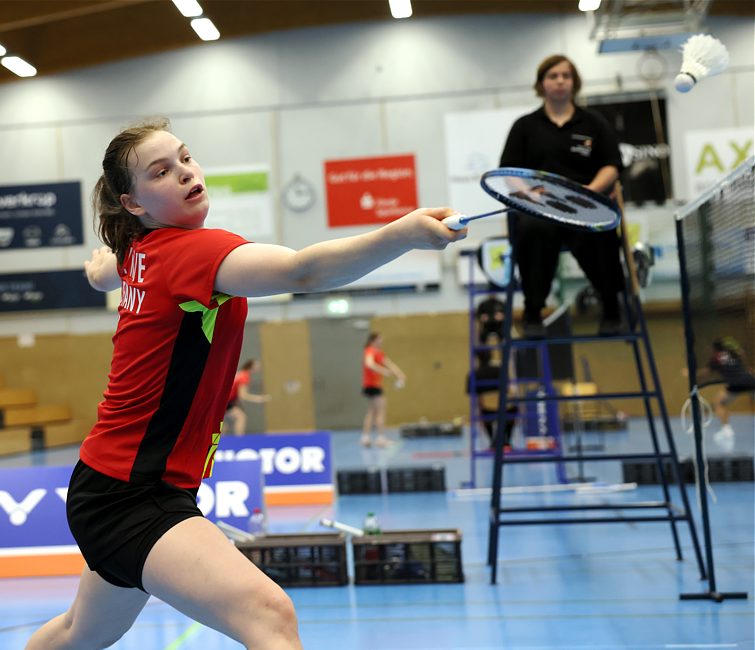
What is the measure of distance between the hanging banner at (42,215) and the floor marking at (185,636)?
17299 mm

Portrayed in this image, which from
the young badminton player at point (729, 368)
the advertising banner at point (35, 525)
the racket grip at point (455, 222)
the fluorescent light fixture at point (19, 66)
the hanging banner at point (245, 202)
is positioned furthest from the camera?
the hanging banner at point (245, 202)

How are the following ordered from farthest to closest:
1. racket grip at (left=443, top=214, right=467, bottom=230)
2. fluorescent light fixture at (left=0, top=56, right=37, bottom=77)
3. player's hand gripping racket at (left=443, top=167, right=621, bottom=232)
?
fluorescent light fixture at (left=0, top=56, right=37, bottom=77) < player's hand gripping racket at (left=443, top=167, right=621, bottom=232) < racket grip at (left=443, top=214, right=467, bottom=230)

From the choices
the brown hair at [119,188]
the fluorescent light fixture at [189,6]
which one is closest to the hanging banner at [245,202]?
the fluorescent light fixture at [189,6]

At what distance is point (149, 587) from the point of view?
205 cm

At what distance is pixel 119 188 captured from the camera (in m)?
2.28

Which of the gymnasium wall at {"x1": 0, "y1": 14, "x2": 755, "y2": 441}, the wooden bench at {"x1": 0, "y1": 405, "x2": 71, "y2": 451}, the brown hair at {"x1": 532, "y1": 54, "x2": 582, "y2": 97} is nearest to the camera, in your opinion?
the brown hair at {"x1": 532, "y1": 54, "x2": 582, "y2": 97}

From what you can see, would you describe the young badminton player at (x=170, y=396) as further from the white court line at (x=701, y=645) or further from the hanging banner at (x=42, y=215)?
the hanging banner at (x=42, y=215)

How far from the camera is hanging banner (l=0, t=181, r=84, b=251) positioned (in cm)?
2069

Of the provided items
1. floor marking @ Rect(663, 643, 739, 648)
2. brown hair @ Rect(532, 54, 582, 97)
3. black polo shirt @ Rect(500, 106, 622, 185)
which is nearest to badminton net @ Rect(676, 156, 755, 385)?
black polo shirt @ Rect(500, 106, 622, 185)

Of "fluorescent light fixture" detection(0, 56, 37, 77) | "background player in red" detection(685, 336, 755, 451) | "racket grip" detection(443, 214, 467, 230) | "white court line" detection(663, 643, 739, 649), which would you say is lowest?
"white court line" detection(663, 643, 739, 649)

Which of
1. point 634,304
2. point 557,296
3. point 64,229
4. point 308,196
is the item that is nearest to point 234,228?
point 308,196

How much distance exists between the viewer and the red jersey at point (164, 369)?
2.12m

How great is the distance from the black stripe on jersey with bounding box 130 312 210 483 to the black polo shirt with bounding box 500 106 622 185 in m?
3.45

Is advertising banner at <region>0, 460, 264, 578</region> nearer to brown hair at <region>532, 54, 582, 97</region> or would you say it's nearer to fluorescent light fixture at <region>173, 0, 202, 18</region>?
brown hair at <region>532, 54, 582, 97</region>
